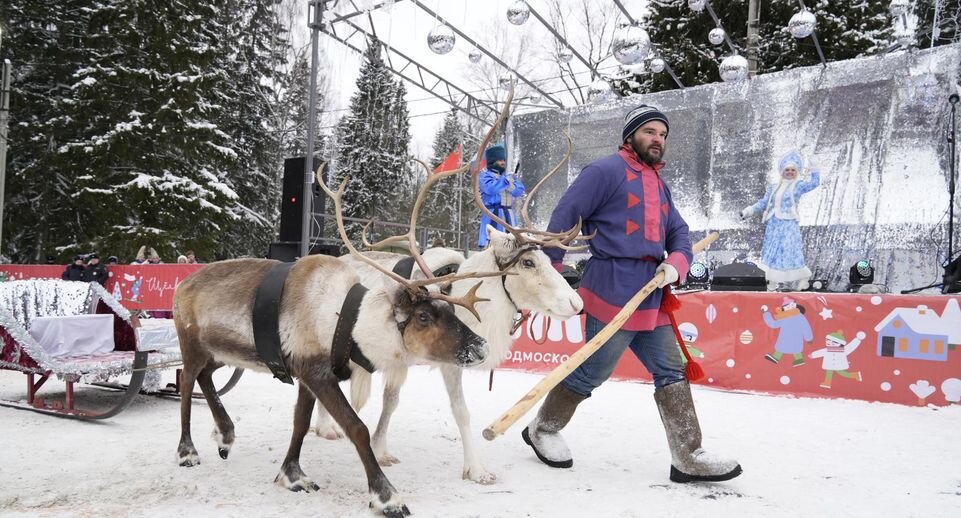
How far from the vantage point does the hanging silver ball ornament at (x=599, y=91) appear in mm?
14641

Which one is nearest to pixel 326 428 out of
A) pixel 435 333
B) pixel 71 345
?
pixel 435 333

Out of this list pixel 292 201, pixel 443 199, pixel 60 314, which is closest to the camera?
pixel 60 314

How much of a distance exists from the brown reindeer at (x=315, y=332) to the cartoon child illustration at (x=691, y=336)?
4641 millimetres

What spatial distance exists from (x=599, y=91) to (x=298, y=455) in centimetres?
1316

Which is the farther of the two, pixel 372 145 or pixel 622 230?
pixel 372 145

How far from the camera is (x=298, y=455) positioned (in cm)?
328

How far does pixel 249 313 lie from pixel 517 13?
9825 mm

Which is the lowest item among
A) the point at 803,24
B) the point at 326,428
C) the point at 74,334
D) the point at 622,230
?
the point at 326,428

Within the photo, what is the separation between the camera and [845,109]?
35.9 ft

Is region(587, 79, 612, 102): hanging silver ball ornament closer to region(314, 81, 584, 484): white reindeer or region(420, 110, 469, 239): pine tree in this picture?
region(314, 81, 584, 484): white reindeer

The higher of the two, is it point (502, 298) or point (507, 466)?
point (502, 298)

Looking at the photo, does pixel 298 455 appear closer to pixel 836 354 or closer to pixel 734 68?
pixel 836 354

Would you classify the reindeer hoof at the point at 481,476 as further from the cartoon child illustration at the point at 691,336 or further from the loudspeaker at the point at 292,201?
the loudspeaker at the point at 292,201

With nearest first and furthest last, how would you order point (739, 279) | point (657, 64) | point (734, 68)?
point (739, 279)
point (734, 68)
point (657, 64)
